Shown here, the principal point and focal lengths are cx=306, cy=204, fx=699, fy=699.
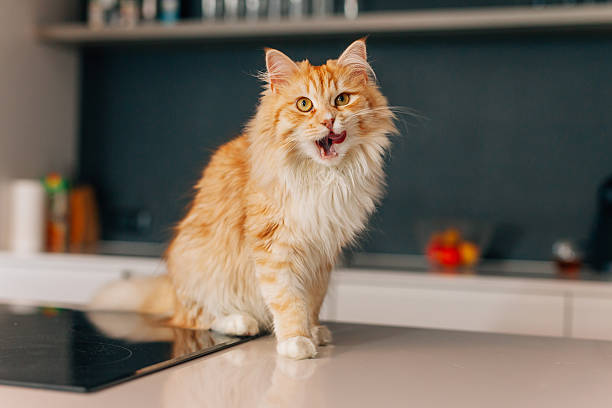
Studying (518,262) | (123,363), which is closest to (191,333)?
(123,363)

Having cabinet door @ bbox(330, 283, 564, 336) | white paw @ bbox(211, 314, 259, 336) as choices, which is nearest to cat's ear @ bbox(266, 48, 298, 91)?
white paw @ bbox(211, 314, 259, 336)

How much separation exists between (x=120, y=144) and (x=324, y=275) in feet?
7.93

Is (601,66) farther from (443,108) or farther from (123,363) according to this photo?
(123,363)

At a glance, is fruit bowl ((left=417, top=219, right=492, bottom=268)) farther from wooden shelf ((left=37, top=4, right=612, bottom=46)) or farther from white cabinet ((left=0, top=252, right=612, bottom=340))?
wooden shelf ((left=37, top=4, right=612, bottom=46))

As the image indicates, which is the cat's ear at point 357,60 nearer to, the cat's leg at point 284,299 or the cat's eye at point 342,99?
the cat's eye at point 342,99

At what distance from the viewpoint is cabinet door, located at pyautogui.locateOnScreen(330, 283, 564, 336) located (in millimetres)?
2396

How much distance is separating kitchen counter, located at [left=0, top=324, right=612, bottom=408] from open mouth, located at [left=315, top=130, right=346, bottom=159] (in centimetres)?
33

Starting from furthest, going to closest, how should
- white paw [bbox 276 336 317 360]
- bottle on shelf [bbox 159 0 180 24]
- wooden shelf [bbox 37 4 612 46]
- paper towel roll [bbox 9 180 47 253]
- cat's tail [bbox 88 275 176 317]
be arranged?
1. bottle on shelf [bbox 159 0 180 24]
2. paper towel roll [bbox 9 180 47 253]
3. wooden shelf [bbox 37 4 612 46]
4. cat's tail [bbox 88 275 176 317]
5. white paw [bbox 276 336 317 360]

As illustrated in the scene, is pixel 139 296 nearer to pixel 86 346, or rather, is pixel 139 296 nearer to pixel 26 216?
pixel 86 346

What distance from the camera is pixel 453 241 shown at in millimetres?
2850

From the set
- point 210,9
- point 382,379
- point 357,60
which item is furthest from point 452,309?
point 210,9

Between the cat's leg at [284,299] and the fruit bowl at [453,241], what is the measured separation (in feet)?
5.45

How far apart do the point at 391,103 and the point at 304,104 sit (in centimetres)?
195

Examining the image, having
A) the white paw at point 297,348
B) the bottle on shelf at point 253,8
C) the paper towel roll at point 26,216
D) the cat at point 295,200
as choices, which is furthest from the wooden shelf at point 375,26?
the white paw at point 297,348
